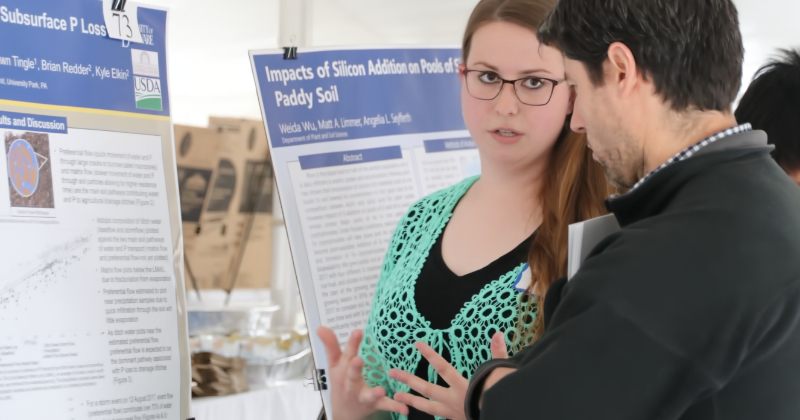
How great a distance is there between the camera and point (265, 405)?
260 cm

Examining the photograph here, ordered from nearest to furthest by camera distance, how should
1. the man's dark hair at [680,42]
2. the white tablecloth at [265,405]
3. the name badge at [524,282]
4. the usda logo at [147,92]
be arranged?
the man's dark hair at [680,42]
the name badge at [524,282]
the usda logo at [147,92]
the white tablecloth at [265,405]

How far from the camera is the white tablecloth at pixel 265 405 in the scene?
240 cm

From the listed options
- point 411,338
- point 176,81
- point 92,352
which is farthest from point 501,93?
point 176,81

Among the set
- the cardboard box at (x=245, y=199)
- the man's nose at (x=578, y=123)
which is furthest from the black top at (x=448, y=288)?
the cardboard box at (x=245, y=199)

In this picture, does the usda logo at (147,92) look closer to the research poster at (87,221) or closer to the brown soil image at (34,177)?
the research poster at (87,221)

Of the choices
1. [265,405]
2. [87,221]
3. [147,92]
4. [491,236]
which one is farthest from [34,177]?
[265,405]

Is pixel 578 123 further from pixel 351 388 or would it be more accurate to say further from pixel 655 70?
pixel 351 388

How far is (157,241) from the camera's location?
157cm

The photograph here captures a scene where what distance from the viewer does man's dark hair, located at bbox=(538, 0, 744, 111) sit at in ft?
2.43

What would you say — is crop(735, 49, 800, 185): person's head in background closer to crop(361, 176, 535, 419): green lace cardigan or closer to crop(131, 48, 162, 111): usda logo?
crop(361, 176, 535, 419): green lace cardigan

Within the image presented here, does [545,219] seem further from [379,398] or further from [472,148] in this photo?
[472,148]

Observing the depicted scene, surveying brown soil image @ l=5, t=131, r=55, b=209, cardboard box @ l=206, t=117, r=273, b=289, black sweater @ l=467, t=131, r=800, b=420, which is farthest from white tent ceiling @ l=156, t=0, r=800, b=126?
black sweater @ l=467, t=131, r=800, b=420

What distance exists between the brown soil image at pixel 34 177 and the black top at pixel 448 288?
79 cm

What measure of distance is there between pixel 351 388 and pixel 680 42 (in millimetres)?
896
